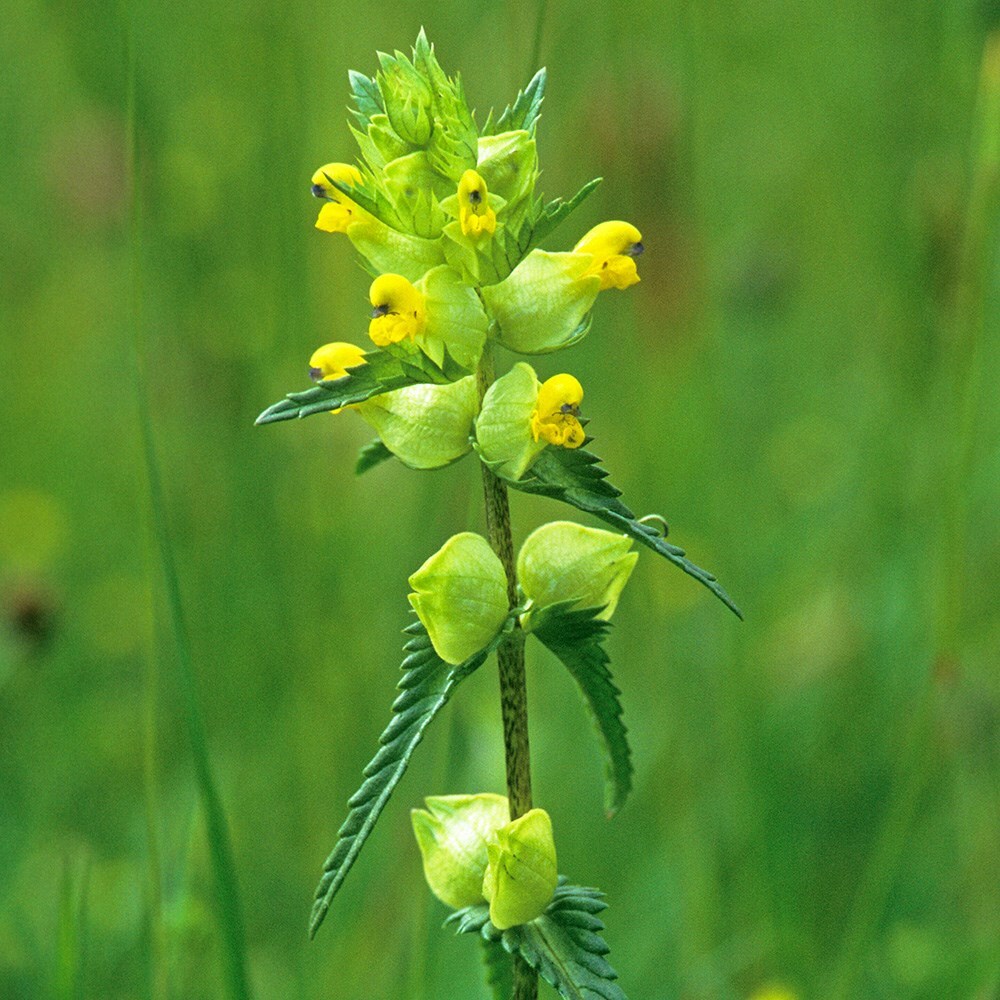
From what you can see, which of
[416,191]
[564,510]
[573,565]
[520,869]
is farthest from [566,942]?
[564,510]

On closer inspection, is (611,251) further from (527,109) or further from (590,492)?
(590,492)

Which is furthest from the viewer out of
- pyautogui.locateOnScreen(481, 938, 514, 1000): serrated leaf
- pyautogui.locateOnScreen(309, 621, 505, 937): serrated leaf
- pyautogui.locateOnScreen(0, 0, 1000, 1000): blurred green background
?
pyautogui.locateOnScreen(0, 0, 1000, 1000): blurred green background

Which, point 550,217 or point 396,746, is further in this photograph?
point 550,217

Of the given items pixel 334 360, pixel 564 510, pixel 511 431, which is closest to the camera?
pixel 511 431

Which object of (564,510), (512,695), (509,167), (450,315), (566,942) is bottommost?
(564,510)

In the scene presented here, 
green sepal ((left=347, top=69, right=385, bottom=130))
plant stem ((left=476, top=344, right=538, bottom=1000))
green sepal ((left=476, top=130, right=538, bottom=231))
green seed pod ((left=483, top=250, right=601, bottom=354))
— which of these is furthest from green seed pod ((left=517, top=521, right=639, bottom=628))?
green sepal ((left=347, top=69, right=385, bottom=130))

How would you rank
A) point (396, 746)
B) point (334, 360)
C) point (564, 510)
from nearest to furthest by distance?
point (396, 746) < point (334, 360) < point (564, 510)

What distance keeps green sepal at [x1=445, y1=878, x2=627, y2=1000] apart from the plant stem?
0.11 feet

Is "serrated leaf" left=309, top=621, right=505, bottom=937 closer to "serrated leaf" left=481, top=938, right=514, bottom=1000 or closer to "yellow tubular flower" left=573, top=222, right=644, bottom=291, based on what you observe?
"serrated leaf" left=481, top=938, right=514, bottom=1000

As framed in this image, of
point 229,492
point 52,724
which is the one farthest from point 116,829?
point 229,492

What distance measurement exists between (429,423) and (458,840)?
13.6 inches

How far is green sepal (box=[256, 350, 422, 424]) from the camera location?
0.98 m

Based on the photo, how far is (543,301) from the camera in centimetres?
109

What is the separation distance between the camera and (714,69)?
14.8 feet
